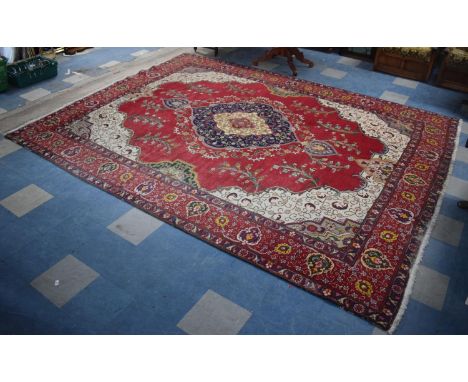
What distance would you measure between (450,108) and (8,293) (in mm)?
4234

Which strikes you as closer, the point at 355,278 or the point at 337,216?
the point at 355,278

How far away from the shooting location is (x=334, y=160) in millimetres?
3121

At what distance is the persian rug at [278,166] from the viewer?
7.55ft

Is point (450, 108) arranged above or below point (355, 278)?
above

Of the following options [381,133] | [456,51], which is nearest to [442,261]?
[381,133]

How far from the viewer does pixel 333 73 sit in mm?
4688

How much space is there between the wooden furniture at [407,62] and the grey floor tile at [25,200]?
4.07 m

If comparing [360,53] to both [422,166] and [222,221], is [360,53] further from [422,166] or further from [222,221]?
[222,221]

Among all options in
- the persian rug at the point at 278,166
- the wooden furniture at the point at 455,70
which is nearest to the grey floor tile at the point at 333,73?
the persian rug at the point at 278,166

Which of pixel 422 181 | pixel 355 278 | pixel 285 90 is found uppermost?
pixel 285 90

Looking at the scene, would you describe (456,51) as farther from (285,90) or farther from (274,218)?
(274,218)

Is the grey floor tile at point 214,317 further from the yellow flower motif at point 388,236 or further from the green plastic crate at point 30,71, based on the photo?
the green plastic crate at point 30,71

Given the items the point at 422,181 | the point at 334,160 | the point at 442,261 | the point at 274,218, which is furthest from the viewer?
the point at 334,160

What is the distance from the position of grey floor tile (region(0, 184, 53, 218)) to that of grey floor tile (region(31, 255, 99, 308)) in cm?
60
